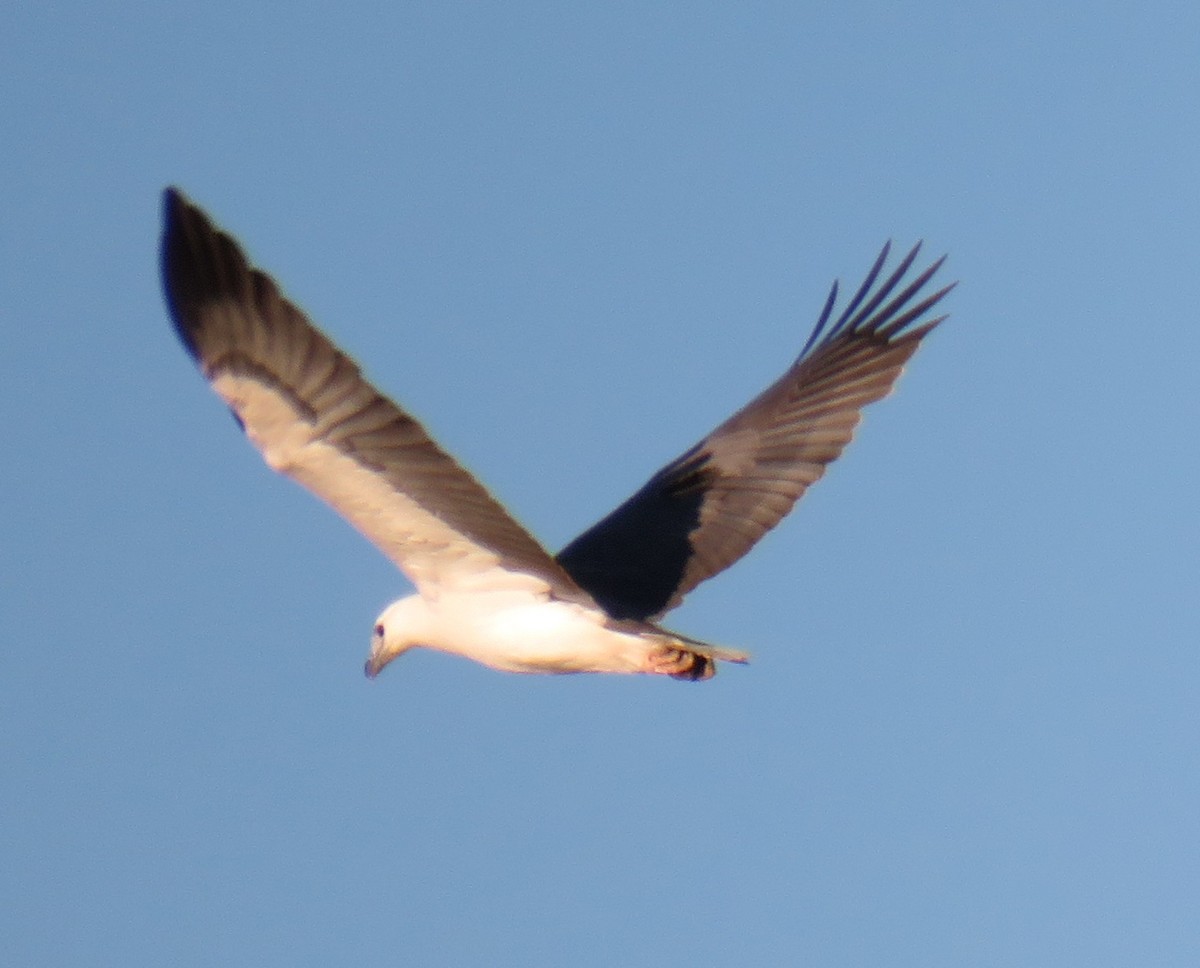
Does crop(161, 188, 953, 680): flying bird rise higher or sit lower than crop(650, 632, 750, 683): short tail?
higher

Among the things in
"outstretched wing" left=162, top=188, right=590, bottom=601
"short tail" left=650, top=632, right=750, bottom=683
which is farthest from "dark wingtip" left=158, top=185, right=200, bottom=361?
"short tail" left=650, top=632, right=750, bottom=683

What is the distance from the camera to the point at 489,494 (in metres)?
6.93

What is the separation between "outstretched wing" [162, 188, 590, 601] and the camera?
21.1 ft

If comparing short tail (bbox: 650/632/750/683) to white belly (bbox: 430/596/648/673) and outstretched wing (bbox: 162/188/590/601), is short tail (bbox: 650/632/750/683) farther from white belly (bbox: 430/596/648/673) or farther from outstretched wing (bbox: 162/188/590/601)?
outstretched wing (bbox: 162/188/590/601)

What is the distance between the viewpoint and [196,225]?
629cm

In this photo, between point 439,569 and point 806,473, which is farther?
point 806,473

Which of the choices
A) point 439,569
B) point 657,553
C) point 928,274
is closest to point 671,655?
point 439,569

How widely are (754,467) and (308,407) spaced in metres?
3.64

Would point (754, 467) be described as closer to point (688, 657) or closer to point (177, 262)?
point (688, 657)

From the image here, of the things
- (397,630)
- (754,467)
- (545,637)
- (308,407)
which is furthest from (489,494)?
(754,467)

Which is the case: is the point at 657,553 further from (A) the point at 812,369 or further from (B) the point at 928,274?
(B) the point at 928,274

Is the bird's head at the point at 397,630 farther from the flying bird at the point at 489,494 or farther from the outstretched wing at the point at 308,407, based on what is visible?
the outstretched wing at the point at 308,407

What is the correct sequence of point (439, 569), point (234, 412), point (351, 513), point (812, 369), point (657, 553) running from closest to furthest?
1. point (234, 412)
2. point (351, 513)
3. point (439, 569)
4. point (657, 553)
5. point (812, 369)

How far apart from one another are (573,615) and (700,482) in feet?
7.59
